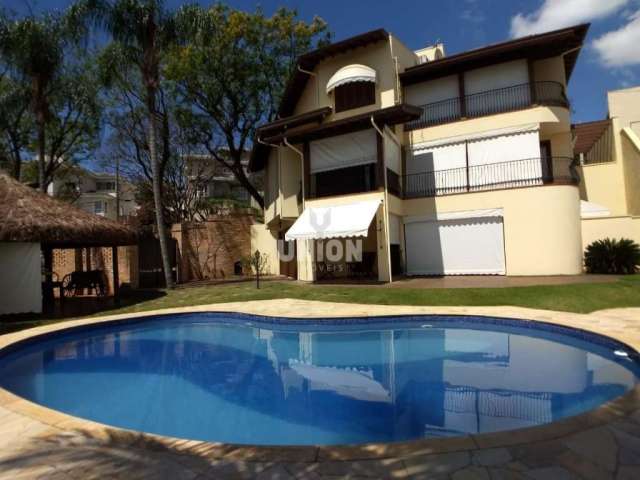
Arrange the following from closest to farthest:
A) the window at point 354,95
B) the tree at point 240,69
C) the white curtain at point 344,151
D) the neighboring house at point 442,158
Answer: the neighboring house at point 442,158 < the white curtain at point 344,151 < the window at point 354,95 < the tree at point 240,69

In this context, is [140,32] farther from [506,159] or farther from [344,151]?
[506,159]

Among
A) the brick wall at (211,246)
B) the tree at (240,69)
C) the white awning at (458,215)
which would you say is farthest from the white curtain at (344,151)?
the tree at (240,69)

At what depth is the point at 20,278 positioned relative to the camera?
18203 millimetres

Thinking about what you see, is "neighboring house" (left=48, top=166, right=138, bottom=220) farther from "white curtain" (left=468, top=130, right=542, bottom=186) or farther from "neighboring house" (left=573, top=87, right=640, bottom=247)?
"neighboring house" (left=573, top=87, right=640, bottom=247)

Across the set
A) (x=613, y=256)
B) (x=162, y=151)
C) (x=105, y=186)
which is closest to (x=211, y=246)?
(x=162, y=151)

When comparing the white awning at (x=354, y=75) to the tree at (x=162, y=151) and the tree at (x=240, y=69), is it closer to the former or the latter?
the tree at (x=240, y=69)

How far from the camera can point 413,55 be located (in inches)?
1121

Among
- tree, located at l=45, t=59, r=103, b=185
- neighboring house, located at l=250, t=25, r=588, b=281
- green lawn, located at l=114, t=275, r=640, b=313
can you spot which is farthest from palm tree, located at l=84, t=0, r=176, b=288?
tree, located at l=45, t=59, r=103, b=185

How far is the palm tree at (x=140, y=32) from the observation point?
22922 millimetres

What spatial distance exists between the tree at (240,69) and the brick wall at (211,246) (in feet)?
28.6

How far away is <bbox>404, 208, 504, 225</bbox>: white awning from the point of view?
75.0 feet

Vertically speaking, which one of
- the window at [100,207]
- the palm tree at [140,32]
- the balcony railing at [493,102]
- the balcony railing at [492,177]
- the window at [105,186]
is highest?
the window at [105,186]

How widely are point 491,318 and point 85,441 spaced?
1251cm

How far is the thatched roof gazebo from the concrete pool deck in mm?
14968
